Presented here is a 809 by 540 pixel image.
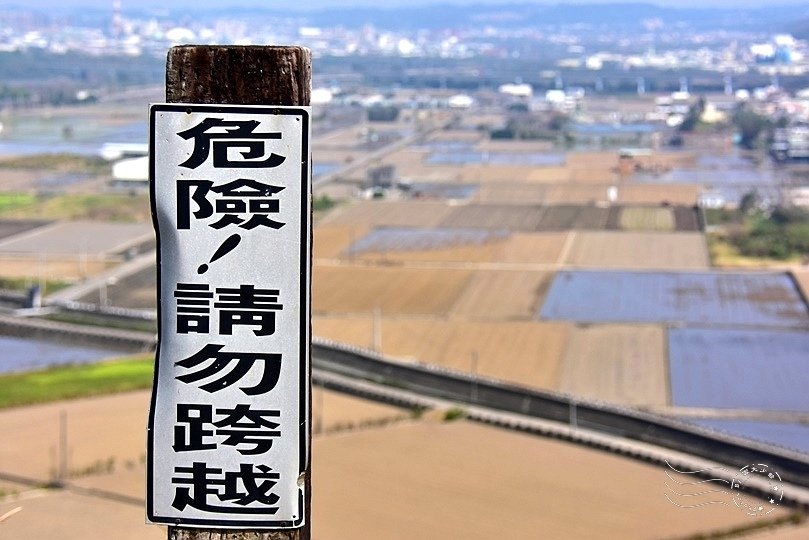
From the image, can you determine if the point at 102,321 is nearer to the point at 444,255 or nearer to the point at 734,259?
the point at 444,255

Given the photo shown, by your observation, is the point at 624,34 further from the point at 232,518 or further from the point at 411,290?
the point at 232,518

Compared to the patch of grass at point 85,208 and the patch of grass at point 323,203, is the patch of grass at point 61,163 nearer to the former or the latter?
the patch of grass at point 85,208

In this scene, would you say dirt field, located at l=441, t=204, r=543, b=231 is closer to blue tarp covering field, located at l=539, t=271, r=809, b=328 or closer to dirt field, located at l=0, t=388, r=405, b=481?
blue tarp covering field, located at l=539, t=271, r=809, b=328

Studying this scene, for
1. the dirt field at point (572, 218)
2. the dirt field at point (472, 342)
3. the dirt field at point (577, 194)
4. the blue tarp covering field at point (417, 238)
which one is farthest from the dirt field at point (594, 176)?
the dirt field at point (472, 342)

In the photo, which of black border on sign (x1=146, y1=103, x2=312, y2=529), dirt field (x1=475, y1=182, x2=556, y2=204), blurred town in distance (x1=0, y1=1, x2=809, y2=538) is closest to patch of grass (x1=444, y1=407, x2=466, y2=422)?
blurred town in distance (x1=0, y1=1, x2=809, y2=538)

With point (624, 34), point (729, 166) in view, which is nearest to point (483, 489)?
point (729, 166)

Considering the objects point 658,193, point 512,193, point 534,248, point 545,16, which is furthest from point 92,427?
point 545,16

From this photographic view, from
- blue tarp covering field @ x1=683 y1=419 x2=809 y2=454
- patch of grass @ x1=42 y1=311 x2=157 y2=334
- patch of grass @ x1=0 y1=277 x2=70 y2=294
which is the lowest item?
patch of grass @ x1=0 y1=277 x2=70 y2=294
